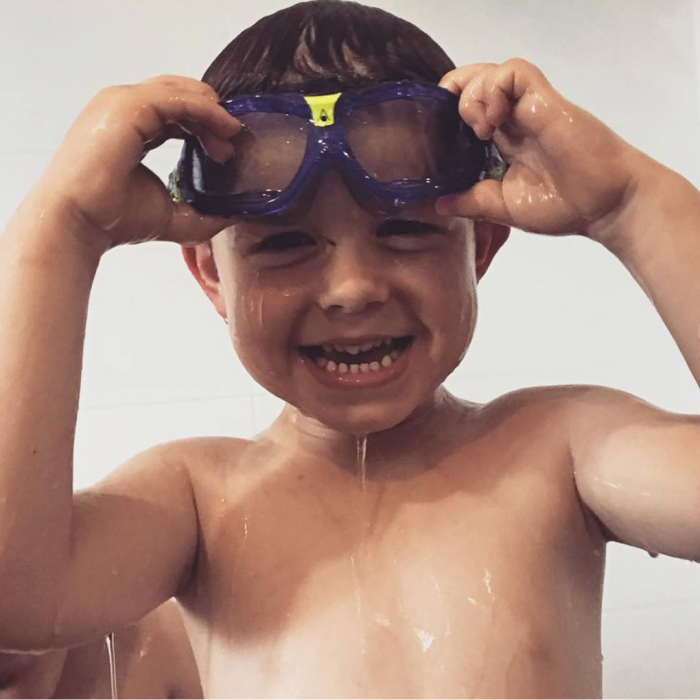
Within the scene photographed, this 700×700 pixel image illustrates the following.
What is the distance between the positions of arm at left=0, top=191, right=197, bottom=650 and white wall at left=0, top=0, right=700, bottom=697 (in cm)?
62

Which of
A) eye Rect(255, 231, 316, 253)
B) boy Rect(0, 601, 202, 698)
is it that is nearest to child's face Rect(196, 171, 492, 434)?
eye Rect(255, 231, 316, 253)

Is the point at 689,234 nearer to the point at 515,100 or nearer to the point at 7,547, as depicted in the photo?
the point at 515,100

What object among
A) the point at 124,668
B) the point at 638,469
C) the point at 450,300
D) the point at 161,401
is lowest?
the point at 124,668

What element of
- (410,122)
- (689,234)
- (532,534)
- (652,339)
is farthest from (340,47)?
(652,339)

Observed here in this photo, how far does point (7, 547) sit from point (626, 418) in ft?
1.64

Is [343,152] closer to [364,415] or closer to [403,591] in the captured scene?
[364,415]

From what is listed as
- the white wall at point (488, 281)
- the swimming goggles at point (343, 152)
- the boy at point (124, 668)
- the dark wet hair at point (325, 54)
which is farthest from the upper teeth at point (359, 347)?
the white wall at point (488, 281)

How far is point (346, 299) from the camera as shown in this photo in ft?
2.10

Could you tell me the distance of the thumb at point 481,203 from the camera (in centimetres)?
66

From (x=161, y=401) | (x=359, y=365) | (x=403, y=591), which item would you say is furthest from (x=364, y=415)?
(x=161, y=401)

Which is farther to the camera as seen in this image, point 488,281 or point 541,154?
point 488,281

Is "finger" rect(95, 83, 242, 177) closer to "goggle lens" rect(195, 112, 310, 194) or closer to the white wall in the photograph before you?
"goggle lens" rect(195, 112, 310, 194)

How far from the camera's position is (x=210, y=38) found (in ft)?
4.17

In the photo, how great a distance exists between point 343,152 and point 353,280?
0.33 feet
